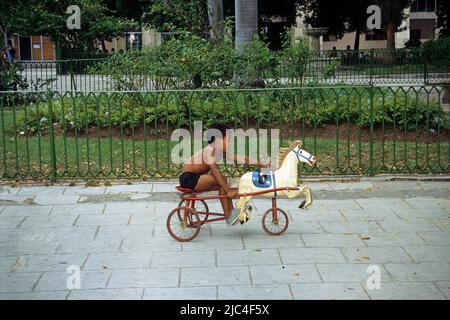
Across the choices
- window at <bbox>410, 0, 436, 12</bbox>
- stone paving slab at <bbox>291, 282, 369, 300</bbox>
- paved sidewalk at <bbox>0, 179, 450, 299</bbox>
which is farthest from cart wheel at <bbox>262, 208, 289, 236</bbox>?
window at <bbox>410, 0, 436, 12</bbox>

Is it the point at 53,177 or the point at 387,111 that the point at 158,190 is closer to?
the point at 53,177

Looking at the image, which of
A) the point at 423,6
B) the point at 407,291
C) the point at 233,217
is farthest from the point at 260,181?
the point at 423,6

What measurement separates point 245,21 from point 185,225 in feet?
30.9

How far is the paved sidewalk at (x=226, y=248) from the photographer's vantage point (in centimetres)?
Result: 672

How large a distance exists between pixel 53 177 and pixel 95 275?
4545 mm

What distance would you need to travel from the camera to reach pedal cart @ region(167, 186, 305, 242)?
8.27 m

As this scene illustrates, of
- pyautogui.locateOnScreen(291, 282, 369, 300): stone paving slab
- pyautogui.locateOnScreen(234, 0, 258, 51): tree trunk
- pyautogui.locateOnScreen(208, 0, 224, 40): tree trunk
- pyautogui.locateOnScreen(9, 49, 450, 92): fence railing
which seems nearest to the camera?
pyautogui.locateOnScreen(291, 282, 369, 300): stone paving slab

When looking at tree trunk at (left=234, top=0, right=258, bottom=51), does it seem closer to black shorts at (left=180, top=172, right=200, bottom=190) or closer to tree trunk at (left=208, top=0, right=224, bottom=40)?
tree trunk at (left=208, top=0, right=224, bottom=40)

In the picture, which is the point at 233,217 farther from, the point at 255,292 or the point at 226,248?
the point at 255,292

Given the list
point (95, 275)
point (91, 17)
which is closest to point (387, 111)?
point (95, 275)

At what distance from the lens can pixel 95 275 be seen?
7133 mm

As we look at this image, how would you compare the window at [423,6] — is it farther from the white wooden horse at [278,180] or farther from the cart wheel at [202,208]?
the white wooden horse at [278,180]

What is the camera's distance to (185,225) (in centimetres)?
834

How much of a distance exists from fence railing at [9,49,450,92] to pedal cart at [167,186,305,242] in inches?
176
